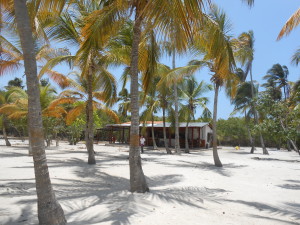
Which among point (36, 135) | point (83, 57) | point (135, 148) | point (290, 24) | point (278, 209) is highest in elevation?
point (290, 24)

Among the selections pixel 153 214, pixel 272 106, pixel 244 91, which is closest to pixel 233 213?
pixel 153 214

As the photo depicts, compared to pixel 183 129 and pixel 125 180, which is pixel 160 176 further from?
pixel 183 129

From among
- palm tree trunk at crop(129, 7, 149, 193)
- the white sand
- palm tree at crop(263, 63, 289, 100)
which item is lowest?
the white sand

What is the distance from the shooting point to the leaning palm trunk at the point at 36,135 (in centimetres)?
412

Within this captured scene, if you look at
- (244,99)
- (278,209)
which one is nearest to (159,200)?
(278,209)

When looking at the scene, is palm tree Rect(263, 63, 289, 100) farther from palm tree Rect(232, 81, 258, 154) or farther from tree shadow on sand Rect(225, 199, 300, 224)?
tree shadow on sand Rect(225, 199, 300, 224)

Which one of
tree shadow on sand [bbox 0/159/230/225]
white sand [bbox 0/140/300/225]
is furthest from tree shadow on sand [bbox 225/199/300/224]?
tree shadow on sand [bbox 0/159/230/225]

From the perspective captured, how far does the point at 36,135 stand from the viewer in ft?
13.6

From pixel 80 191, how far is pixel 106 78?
6.77m

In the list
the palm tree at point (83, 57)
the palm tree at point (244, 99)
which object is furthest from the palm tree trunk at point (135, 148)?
the palm tree at point (244, 99)

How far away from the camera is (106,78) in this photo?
12852mm

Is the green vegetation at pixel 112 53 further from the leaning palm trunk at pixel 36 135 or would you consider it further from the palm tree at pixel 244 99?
the palm tree at pixel 244 99

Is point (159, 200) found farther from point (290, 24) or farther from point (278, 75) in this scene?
point (278, 75)

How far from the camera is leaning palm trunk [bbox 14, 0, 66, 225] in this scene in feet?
13.5
